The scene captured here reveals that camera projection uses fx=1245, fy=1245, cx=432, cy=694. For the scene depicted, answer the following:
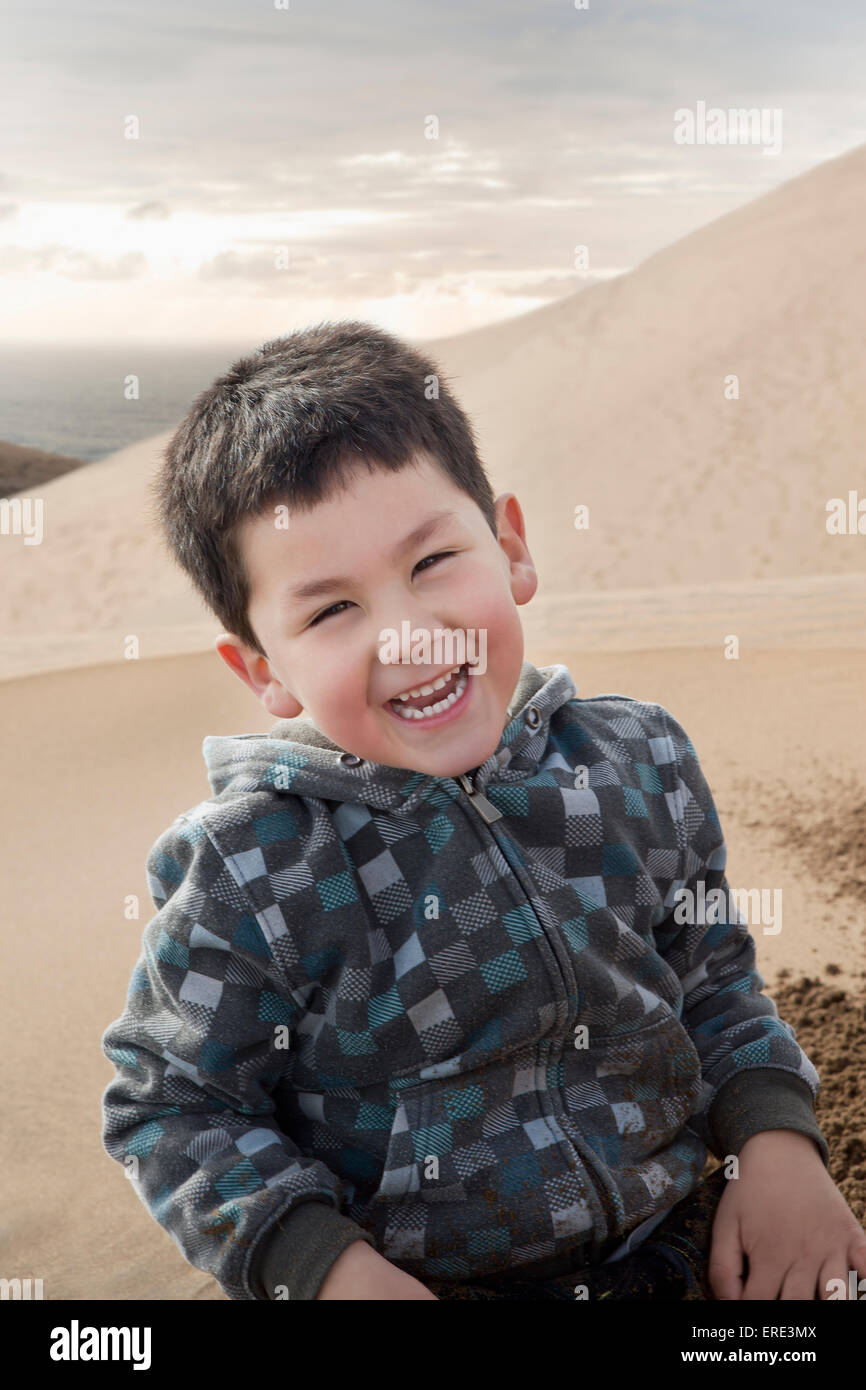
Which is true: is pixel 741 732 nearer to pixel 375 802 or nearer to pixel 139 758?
pixel 139 758

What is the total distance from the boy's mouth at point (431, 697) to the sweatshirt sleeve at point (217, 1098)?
22cm

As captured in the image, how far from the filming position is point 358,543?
3.81 ft

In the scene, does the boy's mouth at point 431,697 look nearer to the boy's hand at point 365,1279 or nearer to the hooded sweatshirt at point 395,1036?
the hooded sweatshirt at point 395,1036

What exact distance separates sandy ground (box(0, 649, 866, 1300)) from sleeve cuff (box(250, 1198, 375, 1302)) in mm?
563

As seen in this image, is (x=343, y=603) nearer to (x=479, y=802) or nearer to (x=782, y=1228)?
(x=479, y=802)

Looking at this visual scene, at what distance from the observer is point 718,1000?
1.44 meters

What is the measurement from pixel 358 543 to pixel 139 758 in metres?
2.80

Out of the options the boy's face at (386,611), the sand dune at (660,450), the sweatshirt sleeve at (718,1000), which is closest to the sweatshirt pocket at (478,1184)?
the sweatshirt sleeve at (718,1000)

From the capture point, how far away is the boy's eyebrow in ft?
3.82

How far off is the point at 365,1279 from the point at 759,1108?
1.55 feet

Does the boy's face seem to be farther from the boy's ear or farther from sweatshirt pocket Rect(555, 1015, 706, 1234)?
sweatshirt pocket Rect(555, 1015, 706, 1234)
